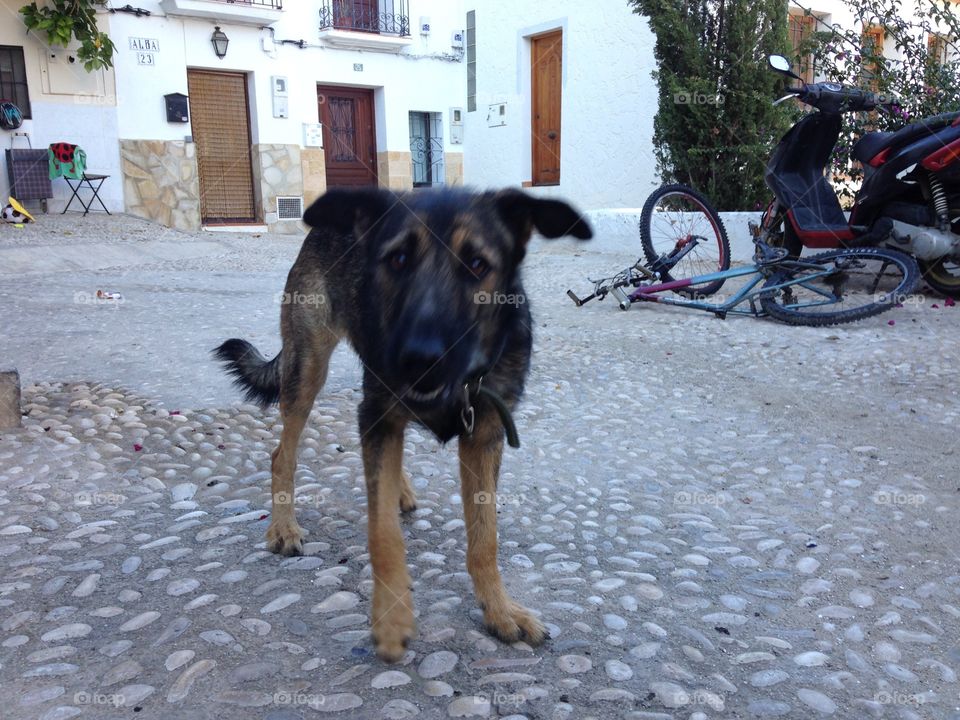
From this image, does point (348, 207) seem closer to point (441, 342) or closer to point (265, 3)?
point (441, 342)

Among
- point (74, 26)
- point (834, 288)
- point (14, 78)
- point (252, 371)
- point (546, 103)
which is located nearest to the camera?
point (252, 371)

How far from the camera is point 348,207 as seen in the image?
2.76m

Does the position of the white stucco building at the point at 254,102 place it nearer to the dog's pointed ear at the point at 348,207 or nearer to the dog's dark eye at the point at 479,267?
the dog's pointed ear at the point at 348,207

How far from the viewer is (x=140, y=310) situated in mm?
7953

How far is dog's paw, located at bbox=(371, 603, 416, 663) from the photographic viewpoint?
233 cm

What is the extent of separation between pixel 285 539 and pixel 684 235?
7804mm

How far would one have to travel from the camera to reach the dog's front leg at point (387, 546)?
2361mm

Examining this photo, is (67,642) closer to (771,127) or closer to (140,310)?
(140,310)

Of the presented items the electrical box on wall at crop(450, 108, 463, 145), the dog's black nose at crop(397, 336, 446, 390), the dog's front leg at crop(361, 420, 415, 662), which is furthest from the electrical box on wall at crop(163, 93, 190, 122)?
the dog's black nose at crop(397, 336, 446, 390)

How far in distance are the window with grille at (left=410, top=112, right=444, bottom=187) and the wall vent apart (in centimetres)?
343

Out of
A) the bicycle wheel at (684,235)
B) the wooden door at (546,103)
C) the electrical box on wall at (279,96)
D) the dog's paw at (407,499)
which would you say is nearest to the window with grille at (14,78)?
the electrical box on wall at (279,96)

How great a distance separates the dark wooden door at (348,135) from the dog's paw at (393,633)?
1791 cm

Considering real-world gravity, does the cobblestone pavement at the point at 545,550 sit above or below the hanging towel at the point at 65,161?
below

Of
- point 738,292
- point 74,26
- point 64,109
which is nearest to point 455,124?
point 74,26
